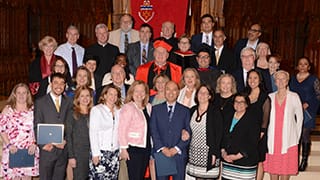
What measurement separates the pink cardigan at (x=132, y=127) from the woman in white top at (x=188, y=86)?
0.54 meters

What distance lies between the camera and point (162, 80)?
5020 mm

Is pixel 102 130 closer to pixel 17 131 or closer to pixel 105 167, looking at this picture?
pixel 105 167

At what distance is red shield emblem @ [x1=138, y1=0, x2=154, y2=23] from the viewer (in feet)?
27.0

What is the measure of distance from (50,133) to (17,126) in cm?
39

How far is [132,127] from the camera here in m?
4.72

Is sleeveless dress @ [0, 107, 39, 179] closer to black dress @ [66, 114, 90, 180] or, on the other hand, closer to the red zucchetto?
black dress @ [66, 114, 90, 180]

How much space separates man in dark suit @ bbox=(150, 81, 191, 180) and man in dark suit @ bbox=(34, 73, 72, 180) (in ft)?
2.73

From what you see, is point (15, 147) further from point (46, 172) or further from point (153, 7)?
point (153, 7)

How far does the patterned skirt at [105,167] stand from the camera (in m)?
4.66

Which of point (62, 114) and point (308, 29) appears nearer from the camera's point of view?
point (62, 114)

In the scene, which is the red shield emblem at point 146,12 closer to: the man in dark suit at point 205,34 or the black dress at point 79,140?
the man in dark suit at point 205,34

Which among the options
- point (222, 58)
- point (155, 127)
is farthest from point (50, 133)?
point (222, 58)

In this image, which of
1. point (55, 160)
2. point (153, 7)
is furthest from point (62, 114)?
point (153, 7)

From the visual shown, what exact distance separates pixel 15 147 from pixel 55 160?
1.36ft
